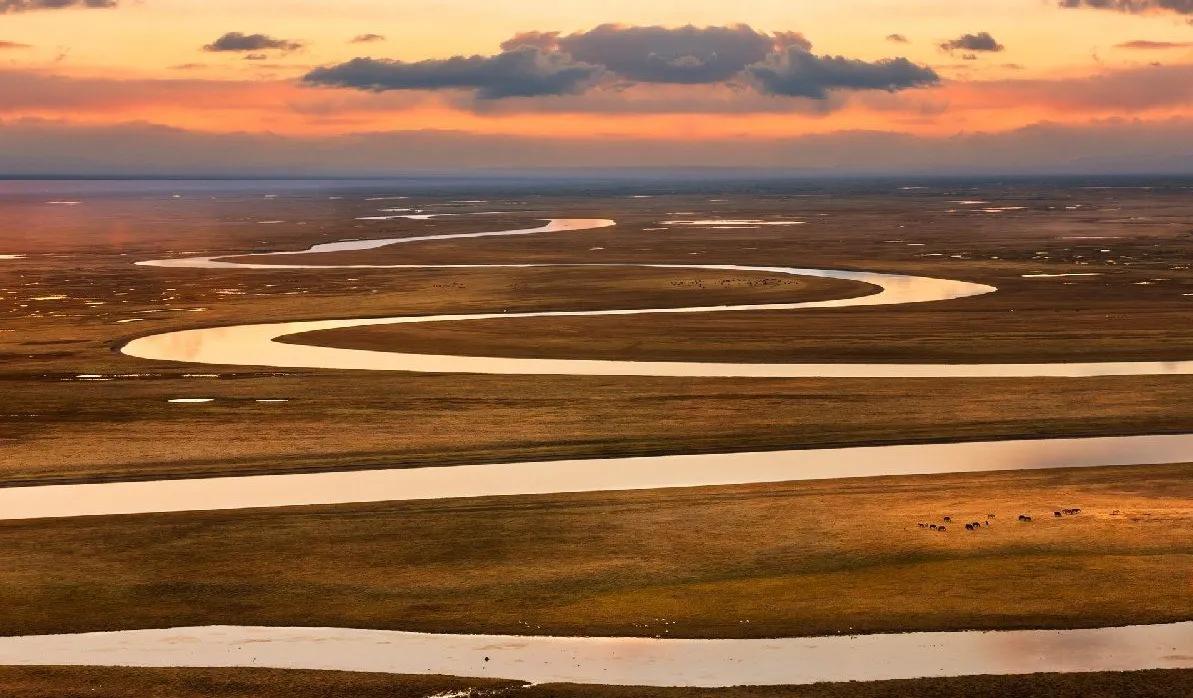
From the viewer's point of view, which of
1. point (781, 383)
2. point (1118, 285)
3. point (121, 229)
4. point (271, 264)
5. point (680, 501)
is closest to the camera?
point (680, 501)

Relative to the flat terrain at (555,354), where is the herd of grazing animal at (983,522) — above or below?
above

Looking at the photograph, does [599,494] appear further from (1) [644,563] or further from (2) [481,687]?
(2) [481,687]

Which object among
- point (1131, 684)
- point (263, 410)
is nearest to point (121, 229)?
point (263, 410)

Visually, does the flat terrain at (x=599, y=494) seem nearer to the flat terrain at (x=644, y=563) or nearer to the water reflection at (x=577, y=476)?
the flat terrain at (x=644, y=563)

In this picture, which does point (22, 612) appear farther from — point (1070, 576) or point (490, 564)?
point (1070, 576)

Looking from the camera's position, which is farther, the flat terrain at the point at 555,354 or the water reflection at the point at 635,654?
the flat terrain at the point at 555,354

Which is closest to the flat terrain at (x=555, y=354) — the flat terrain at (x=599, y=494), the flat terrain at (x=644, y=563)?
the flat terrain at (x=599, y=494)
